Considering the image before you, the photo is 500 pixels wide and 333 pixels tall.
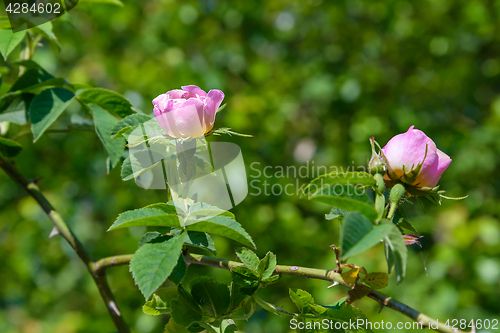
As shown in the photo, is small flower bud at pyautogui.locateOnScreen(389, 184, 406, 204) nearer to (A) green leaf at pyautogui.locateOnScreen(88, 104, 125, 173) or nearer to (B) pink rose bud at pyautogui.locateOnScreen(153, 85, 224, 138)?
(B) pink rose bud at pyautogui.locateOnScreen(153, 85, 224, 138)

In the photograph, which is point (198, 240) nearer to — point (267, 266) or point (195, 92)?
point (267, 266)

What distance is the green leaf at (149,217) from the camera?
1.42ft

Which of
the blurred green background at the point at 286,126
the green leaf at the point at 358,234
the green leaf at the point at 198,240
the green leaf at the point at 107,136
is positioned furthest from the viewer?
the blurred green background at the point at 286,126

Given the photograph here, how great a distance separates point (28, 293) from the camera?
2006 mm

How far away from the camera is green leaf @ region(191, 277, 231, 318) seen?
0.52 meters

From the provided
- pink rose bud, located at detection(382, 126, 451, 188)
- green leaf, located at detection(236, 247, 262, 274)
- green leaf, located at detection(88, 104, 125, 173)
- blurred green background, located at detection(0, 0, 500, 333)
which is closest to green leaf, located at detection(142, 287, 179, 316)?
green leaf, located at detection(236, 247, 262, 274)

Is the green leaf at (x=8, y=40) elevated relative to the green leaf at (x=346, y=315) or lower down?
elevated

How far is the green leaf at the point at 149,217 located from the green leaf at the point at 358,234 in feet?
0.66

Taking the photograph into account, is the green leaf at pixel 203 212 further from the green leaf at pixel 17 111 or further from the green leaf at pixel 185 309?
the green leaf at pixel 17 111

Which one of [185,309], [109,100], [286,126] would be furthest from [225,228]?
[286,126]

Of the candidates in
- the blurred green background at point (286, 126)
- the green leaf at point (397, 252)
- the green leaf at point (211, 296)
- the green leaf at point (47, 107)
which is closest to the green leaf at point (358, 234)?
the green leaf at point (397, 252)

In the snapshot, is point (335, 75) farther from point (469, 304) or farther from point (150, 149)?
point (150, 149)

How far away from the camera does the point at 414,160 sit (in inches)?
19.7

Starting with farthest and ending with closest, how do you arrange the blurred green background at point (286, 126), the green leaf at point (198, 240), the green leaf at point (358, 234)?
the blurred green background at point (286, 126), the green leaf at point (198, 240), the green leaf at point (358, 234)
